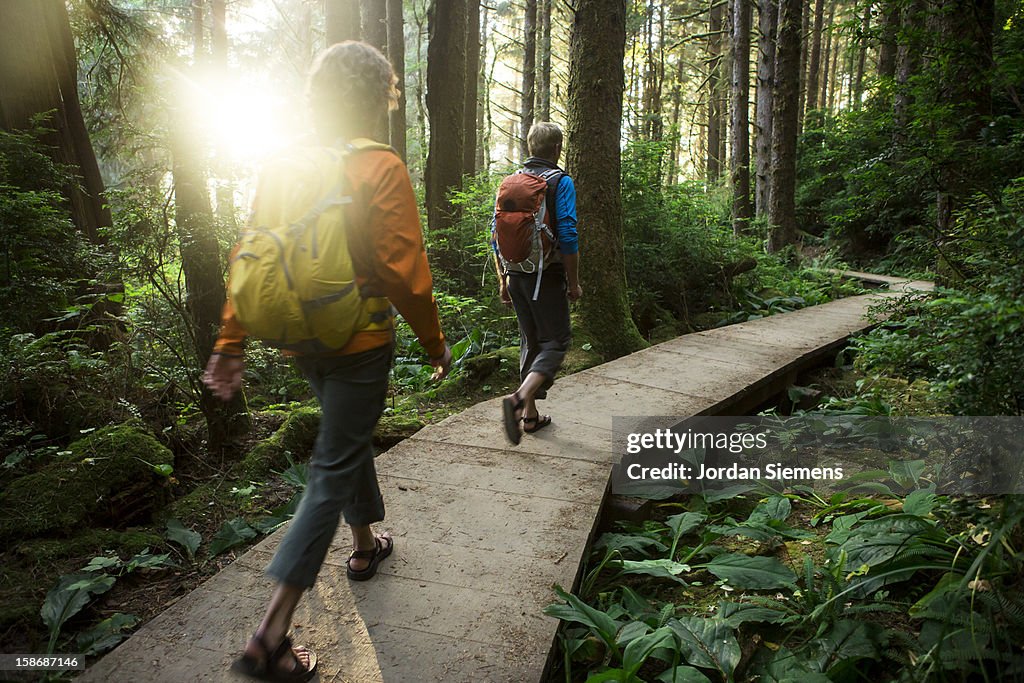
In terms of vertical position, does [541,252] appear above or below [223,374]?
above

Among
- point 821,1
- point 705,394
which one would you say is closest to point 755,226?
point 705,394

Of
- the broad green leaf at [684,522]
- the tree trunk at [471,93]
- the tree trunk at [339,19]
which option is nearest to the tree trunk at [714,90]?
the tree trunk at [471,93]

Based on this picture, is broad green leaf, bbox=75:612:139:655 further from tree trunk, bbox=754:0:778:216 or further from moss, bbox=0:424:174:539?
tree trunk, bbox=754:0:778:216

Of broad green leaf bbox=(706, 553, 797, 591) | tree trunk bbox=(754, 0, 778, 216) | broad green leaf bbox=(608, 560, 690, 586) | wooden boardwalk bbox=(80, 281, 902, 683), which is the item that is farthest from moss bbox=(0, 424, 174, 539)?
tree trunk bbox=(754, 0, 778, 216)

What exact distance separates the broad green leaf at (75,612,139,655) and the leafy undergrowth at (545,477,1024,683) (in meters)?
1.97

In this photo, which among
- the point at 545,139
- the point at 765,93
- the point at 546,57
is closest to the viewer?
the point at 545,139

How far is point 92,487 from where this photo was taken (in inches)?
149

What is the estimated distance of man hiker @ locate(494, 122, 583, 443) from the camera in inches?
165

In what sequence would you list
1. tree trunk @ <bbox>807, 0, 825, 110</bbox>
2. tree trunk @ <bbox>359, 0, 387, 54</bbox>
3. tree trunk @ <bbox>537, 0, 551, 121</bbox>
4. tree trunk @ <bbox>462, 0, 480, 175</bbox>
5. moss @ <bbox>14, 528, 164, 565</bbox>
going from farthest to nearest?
1. tree trunk @ <bbox>807, 0, 825, 110</bbox>
2. tree trunk @ <bbox>537, 0, 551, 121</bbox>
3. tree trunk @ <bbox>462, 0, 480, 175</bbox>
4. tree trunk @ <bbox>359, 0, 387, 54</bbox>
5. moss @ <bbox>14, 528, 164, 565</bbox>

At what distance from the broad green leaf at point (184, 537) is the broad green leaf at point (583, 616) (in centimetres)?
221

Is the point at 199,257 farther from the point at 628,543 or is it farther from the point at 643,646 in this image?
the point at 643,646

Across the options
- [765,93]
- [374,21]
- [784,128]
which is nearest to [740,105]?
[765,93]

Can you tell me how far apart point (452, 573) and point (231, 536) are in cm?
161

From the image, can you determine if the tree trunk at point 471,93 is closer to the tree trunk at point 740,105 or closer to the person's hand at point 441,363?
the tree trunk at point 740,105
